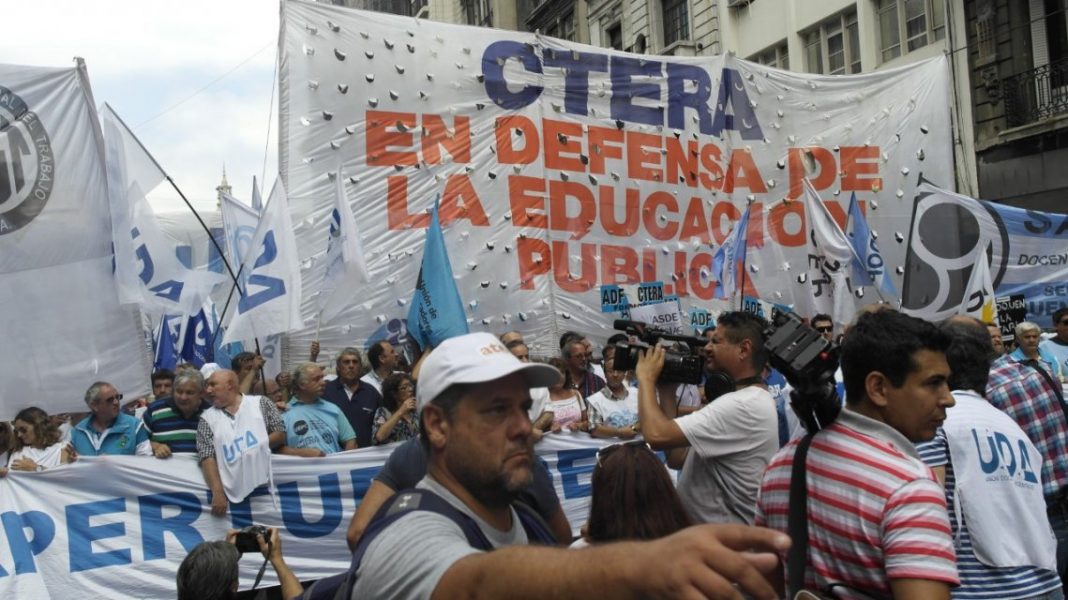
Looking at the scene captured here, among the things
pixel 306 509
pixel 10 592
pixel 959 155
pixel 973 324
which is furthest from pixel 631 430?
pixel 959 155

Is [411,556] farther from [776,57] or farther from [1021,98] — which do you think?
[776,57]

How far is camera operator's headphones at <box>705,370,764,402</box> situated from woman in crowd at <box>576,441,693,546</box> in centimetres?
92

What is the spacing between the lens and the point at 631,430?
6.57 metres

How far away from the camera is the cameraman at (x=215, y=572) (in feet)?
9.79

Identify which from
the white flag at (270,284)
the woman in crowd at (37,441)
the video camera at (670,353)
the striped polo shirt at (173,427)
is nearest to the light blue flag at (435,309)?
the white flag at (270,284)

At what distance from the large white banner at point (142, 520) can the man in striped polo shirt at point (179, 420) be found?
0.30ft

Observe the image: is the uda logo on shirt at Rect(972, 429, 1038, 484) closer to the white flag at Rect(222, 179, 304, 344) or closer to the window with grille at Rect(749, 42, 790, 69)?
the white flag at Rect(222, 179, 304, 344)

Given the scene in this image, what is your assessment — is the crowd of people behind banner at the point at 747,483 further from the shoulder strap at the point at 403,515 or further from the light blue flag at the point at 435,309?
the light blue flag at the point at 435,309

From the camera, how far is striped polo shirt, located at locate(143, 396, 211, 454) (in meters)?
5.88

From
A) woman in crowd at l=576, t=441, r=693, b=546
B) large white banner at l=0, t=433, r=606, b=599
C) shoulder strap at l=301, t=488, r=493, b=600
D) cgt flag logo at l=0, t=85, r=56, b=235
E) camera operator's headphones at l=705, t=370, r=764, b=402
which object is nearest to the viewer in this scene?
shoulder strap at l=301, t=488, r=493, b=600

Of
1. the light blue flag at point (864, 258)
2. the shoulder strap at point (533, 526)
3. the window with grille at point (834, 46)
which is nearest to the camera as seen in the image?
the shoulder strap at point (533, 526)

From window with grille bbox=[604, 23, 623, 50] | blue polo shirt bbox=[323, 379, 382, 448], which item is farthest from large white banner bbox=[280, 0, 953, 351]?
window with grille bbox=[604, 23, 623, 50]

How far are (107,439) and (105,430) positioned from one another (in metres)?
0.06

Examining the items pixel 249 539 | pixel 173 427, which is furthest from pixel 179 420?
pixel 249 539
